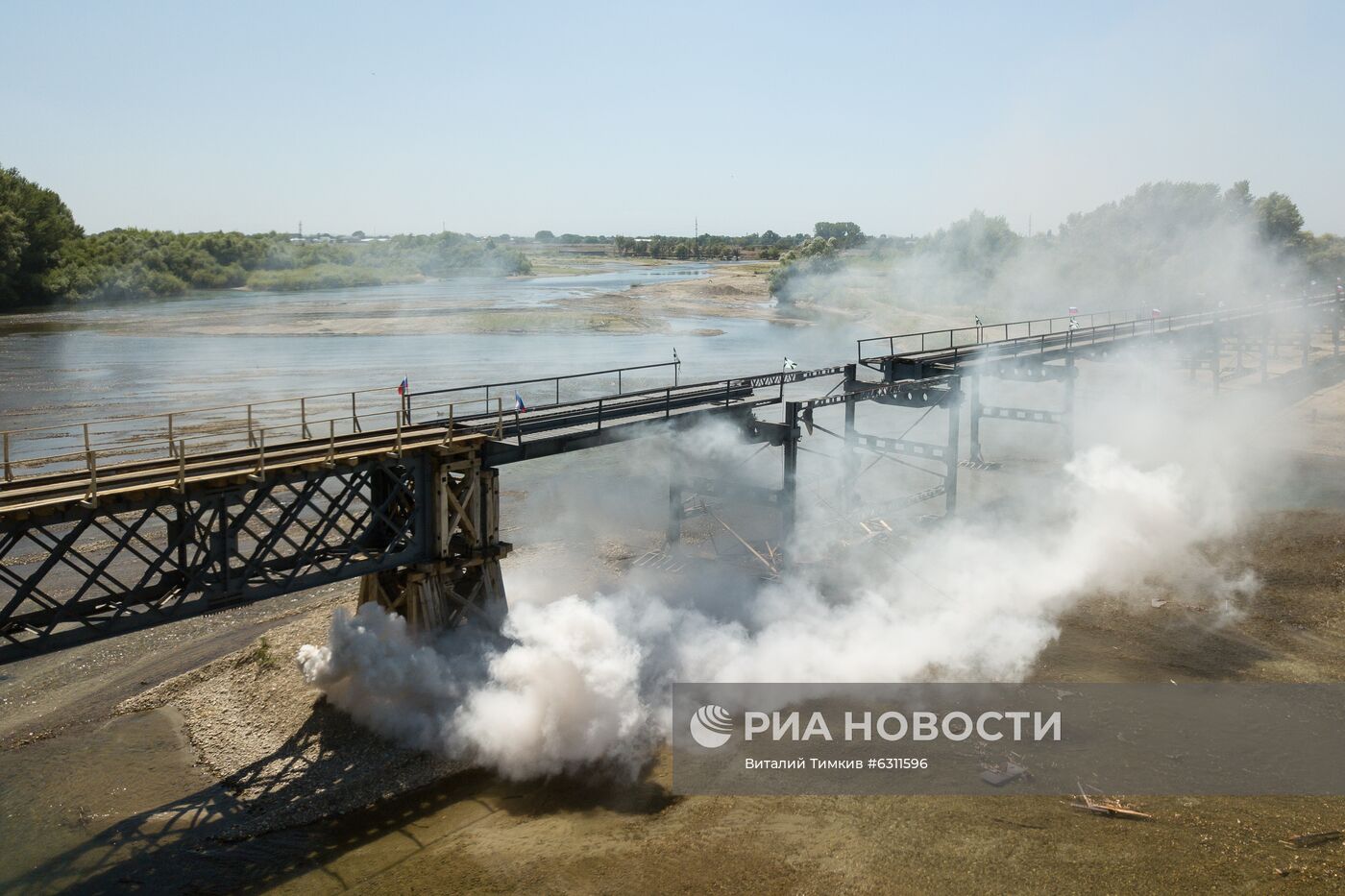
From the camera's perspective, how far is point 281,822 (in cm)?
1778

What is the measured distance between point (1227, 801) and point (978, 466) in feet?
65.9

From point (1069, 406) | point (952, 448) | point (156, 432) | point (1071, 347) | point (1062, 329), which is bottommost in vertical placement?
point (156, 432)

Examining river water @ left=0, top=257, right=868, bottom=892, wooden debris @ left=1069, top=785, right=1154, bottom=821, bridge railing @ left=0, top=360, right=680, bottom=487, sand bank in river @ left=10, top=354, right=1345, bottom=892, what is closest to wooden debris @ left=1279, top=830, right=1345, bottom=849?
sand bank in river @ left=10, top=354, right=1345, bottom=892

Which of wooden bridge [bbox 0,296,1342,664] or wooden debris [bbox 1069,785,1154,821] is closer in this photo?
wooden bridge [bbox 0,296,1342,664]

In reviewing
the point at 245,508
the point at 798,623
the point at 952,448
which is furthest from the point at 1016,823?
the point at 952,448

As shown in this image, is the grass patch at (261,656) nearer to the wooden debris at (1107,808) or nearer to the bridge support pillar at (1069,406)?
the wooden debris at (1107,808)

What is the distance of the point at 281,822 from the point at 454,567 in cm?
597

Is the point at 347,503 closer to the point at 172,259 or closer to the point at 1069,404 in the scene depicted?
the point at 1069,404

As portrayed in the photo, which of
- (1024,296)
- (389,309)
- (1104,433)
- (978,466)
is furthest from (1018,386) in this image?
(389,309)

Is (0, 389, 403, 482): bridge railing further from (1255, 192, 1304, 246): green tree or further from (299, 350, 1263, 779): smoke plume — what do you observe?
(1255, 192, 1304, 246): green tree

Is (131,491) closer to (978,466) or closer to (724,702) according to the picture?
(724,702)

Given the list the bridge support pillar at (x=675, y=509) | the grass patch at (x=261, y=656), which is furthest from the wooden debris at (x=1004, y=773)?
the grass patch at (x=261, y=656)

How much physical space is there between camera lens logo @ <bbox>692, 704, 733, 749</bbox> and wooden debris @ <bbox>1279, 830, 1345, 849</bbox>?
991 centimetres

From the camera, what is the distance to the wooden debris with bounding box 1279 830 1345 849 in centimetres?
1719
